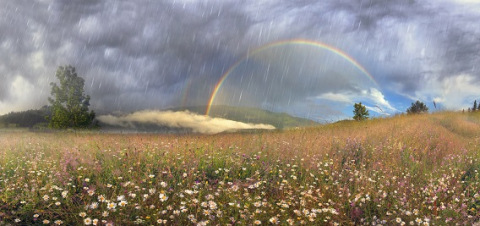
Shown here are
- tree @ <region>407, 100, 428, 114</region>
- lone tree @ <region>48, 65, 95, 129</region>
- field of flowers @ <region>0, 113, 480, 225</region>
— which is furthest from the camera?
lone tree @ <region>48, 65, 95, 129</region>

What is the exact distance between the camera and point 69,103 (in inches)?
1303

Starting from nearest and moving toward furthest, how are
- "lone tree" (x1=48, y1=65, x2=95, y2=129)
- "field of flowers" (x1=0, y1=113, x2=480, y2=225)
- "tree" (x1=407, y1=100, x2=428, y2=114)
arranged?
1. "field of flowers" (x1=0, y1=113, x2=480, y2=225)
2. "tree" (x1=407, y1=100, x2=428, y2=114)
3. "lone tree" (x1=48, y1=65, x2=95, y2=129)

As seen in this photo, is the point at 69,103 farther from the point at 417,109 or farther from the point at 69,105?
the point at 417,109

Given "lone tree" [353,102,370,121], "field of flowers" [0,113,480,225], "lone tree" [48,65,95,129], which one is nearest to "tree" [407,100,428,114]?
"lone tree" [353,102,370,121]

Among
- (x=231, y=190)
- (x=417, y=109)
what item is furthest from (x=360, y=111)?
(x=231, y=190)

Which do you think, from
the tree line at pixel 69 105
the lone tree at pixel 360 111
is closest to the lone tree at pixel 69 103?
A: the tree line at pixel 69 105

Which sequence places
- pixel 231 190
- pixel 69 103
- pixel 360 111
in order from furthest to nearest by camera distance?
pixel 69 103, pixel 360 111, pixel 231 190

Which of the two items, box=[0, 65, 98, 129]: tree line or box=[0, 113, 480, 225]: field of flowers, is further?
box=[0, 65, 98, 129]: tree line

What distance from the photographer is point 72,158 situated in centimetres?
673

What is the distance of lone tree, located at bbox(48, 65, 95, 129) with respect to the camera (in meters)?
32.6

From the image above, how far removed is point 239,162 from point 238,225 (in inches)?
96.4

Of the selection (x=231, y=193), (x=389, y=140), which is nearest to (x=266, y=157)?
(x=231, y=193)

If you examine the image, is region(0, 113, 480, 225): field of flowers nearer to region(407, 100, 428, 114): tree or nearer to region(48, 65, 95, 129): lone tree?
region(407, 100, 428, 114): tree

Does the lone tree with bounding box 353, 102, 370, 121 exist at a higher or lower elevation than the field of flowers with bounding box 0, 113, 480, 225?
higher
